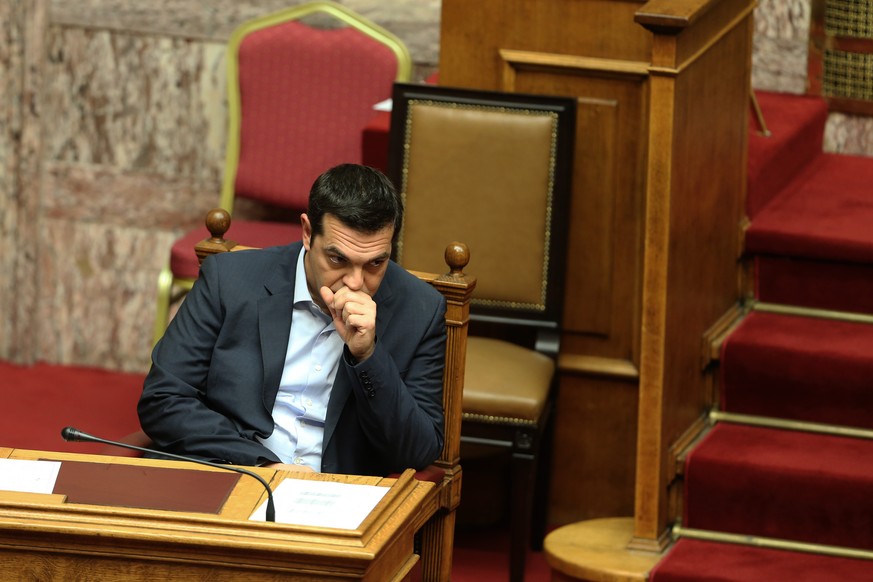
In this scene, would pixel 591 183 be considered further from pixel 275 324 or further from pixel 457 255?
pixel 275 324

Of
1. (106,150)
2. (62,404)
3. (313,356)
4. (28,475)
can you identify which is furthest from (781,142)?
(28,475)

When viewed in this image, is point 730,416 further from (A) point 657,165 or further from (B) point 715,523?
(A) point 657,165

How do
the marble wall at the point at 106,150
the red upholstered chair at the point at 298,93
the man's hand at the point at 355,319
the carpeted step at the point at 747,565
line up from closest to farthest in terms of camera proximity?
the man's hand at the point at 355,319 → the carpeted step at the point at 747,565 → the red upholstered chair at the point at 298,93 → the marble wall at the point at 106,150

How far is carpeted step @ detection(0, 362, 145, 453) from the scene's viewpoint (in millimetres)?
4879

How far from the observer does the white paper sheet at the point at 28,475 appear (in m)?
2.27

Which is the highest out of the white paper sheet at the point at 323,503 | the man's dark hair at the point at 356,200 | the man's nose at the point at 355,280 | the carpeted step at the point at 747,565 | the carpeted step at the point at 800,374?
the man's dark hair at the point at 356,200

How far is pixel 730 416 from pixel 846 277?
20.0 inches

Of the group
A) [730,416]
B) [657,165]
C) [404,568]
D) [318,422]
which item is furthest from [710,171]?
[404,568]

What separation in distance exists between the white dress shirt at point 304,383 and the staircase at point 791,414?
1.09 meters

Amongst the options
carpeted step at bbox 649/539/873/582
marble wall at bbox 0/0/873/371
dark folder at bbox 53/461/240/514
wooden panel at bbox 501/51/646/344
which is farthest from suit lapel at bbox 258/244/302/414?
marble wall at bbox 0/0/873/371

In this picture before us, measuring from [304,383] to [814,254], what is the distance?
181 centimetres

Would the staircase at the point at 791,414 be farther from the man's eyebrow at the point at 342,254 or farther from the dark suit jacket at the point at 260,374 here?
the man's eyebrow at the point at 342,254

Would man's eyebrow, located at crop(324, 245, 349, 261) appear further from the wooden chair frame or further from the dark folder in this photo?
the dark folder

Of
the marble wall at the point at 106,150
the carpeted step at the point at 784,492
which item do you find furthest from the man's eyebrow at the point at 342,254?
the marble wall at the point at 106,150
